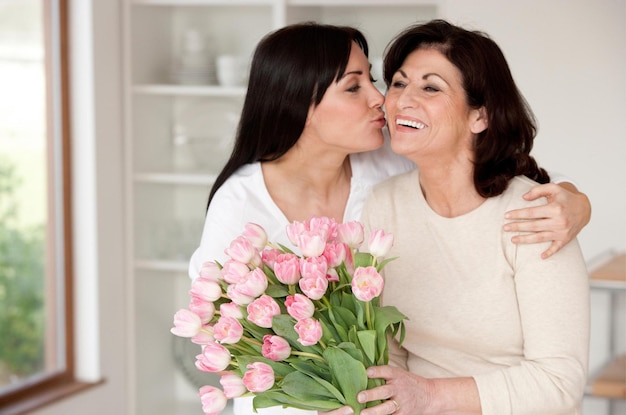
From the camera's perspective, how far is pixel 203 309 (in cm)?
157

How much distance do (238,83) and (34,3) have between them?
0.96 metres

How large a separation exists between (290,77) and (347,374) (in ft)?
3.11

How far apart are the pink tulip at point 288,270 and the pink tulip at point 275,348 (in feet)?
0.32

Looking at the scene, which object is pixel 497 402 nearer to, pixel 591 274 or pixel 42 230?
pixel 591 274

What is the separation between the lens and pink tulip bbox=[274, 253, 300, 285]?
153 cm

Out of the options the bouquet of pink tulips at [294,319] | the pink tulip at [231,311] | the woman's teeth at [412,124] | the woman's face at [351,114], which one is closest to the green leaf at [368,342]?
the bouquet of pink tulips at [294,319]

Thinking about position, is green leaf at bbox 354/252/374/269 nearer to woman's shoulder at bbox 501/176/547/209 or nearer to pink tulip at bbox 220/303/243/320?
pink tulip at bbox 220/303/243/320

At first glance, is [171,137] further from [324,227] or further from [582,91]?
[324,227]

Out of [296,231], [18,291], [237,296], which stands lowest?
[18,291]

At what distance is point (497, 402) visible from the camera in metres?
1.74

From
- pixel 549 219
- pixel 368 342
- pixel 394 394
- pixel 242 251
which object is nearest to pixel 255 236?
pixel 242 251

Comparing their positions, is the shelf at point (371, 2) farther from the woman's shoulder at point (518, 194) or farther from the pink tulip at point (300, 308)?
the pink tulip at point (300, 308)

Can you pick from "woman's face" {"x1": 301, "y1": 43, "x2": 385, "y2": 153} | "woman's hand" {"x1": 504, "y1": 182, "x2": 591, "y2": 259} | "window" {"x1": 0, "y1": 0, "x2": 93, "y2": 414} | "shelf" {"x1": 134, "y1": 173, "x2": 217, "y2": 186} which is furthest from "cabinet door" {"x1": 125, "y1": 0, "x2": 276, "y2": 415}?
"woman's hand" {"x1": 504, "y1": 182, "x2": 591, "y2": 259}

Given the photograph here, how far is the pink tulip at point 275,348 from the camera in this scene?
153 centimetres
